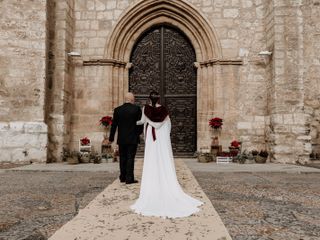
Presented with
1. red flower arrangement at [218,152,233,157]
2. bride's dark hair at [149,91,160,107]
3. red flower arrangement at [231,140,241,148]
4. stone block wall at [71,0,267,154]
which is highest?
stone block wall at [71,0,267,154]

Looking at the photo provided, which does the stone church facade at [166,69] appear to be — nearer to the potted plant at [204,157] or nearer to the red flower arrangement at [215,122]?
the red flower arrangement at [215,122]

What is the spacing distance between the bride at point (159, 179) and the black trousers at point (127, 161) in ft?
3.41

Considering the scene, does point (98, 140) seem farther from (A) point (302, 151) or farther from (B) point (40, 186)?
(A) point (302, 151)

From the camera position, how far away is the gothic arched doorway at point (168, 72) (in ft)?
32.6

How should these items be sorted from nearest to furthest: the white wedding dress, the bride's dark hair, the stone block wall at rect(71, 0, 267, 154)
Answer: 1. the white wedding dress
2. the bride's dark hair
3. the stone block wall at rect(71, 0, 267, 154)

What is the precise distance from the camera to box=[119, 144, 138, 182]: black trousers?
4.72 meters

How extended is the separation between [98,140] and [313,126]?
615cm

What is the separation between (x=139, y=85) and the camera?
10.0 m

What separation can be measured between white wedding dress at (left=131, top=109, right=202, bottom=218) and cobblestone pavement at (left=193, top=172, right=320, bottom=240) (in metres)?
0.37

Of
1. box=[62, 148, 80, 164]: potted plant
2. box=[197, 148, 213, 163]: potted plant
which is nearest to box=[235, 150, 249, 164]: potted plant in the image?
box=[197, 148, 213, 163]: potted plant

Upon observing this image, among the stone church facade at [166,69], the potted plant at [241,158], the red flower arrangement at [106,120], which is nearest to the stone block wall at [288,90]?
the stone church facade at [166,69]

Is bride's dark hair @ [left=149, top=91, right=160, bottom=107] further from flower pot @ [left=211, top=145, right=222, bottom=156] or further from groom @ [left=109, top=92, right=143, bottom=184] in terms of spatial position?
flower pot @ [left=211, top=145, right=222, bottom=156]

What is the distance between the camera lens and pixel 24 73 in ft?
26.0

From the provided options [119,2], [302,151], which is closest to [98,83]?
[119,2]
